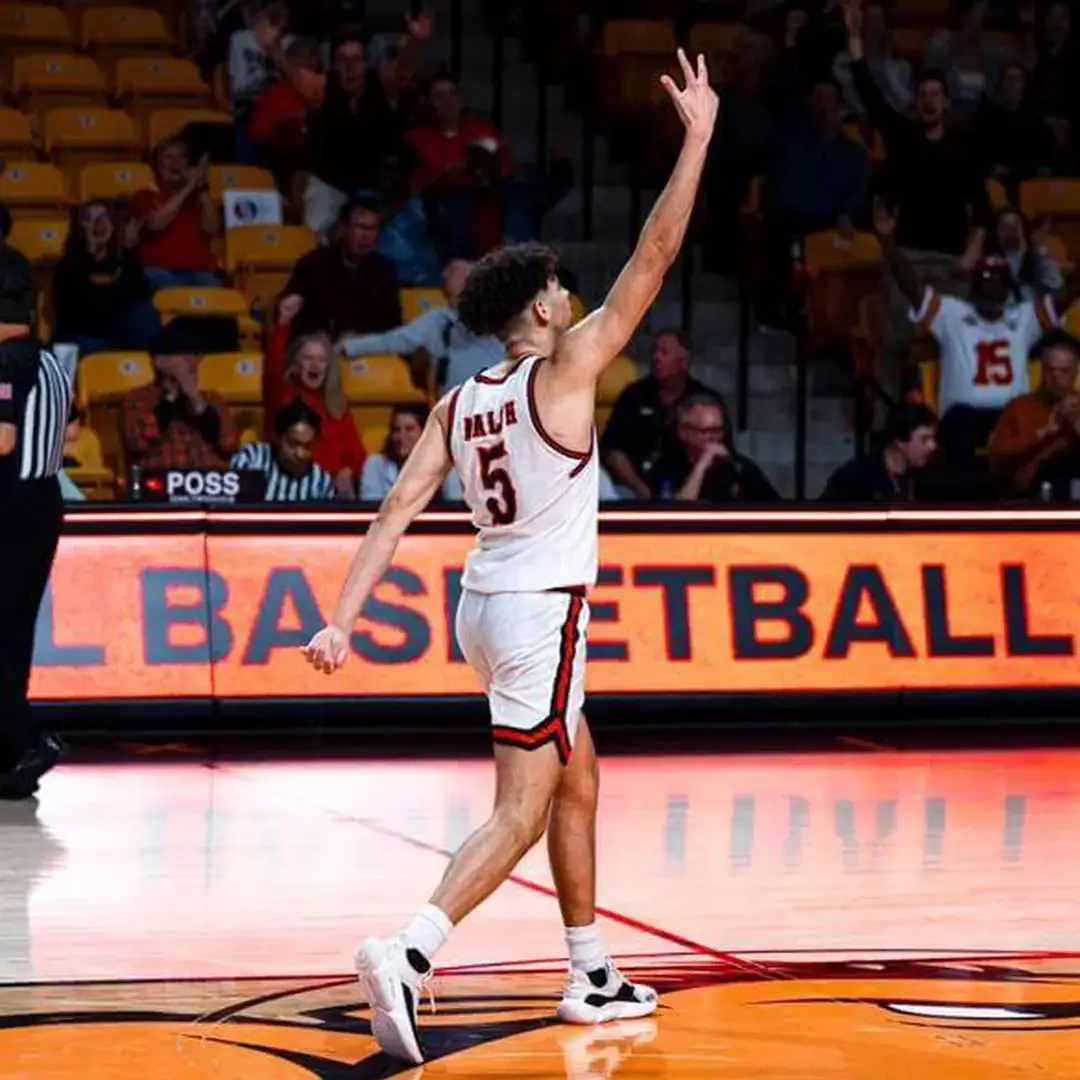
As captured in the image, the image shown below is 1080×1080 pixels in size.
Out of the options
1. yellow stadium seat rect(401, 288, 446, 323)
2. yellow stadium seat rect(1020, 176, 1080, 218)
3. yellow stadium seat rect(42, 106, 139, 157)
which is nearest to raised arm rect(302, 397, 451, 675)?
yellow stadium seat rect(401, 288, 446, 323)

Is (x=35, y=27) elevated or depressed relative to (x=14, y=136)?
elevated

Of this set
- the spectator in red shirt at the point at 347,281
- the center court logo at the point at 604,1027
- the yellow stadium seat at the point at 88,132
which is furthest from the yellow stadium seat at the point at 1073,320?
the center court logo at the point at 604,1027

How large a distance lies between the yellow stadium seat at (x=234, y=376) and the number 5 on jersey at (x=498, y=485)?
30.0ft

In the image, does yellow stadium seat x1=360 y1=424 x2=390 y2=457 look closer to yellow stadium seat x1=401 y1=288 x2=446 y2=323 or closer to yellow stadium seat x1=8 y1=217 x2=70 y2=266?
yellow stadium seat x1=401 y1=288 x2=446 y2=323

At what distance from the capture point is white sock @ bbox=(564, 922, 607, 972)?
6766 mm

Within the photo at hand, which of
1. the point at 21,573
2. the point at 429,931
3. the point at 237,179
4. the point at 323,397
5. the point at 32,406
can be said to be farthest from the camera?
the point at 237,179

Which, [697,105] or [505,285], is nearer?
[697,105]

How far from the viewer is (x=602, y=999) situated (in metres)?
6.70

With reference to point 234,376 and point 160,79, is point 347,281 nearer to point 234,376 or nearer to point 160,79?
point 234,376

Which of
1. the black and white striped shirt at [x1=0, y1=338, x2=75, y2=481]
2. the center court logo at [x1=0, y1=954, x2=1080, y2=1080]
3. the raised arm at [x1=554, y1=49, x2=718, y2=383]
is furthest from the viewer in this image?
the black and white striped shirt at [x1=0, y1=338, x2=75, y2=481]

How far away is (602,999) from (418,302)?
10311mm

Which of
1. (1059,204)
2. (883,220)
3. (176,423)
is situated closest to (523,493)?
(176,423)

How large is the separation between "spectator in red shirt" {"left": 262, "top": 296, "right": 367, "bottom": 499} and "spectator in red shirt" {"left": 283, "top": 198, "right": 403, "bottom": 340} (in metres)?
0.70

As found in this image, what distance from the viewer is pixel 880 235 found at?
17406 millimetres
